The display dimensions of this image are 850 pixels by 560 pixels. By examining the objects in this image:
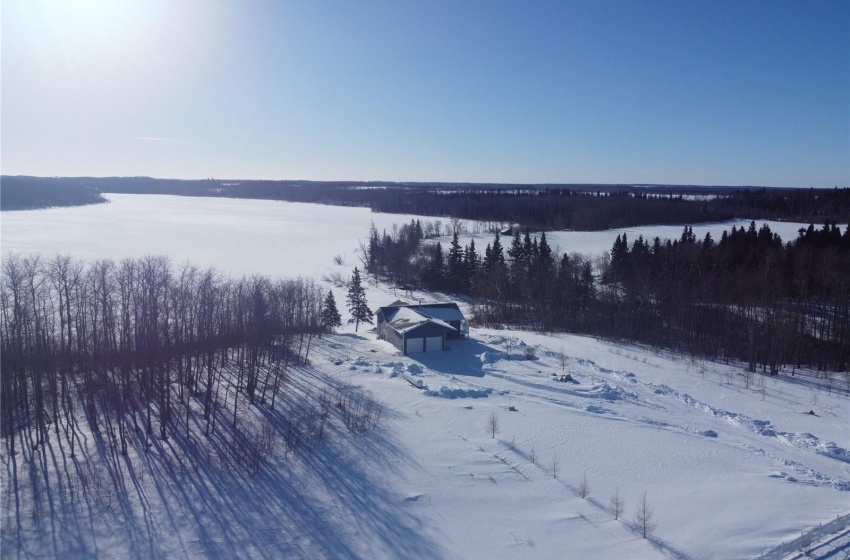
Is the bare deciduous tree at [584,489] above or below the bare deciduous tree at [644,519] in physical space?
below

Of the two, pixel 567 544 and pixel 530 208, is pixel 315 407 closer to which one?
pixel 567 544

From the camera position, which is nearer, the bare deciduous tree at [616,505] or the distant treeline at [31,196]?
the bare deciduous tree at [616,505]

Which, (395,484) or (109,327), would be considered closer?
(395,484)

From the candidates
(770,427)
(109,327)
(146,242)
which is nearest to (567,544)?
(770,427)

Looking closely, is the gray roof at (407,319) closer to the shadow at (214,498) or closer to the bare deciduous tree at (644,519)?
the shadow at (214,498)

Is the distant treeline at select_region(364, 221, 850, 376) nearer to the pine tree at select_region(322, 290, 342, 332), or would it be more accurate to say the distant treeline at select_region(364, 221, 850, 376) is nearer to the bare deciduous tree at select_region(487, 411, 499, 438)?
the pine tree at select_region(322, 290, 342, 332)

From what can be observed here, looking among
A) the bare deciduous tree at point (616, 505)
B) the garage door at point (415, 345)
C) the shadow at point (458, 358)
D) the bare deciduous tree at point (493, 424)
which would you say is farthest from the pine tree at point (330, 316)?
the bare deciduous tree at point (616, 505)

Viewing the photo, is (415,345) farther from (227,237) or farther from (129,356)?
(227,237)
